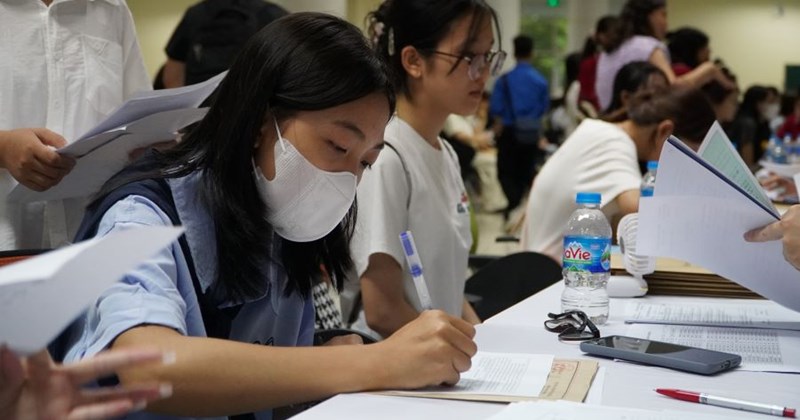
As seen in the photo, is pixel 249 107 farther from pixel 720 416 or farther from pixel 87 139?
pixel 720 416

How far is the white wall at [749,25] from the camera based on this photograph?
45.3ft

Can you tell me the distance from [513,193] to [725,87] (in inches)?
117

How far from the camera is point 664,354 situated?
4.50ft

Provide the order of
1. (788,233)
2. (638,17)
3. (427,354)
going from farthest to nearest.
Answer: (638,17), (788,233), (427,354)

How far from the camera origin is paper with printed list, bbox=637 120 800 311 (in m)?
1.50

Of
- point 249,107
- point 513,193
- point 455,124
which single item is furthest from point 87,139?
point 455,124

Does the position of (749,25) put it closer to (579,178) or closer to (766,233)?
(579,178)

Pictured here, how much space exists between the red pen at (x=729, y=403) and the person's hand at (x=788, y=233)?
1.45ft

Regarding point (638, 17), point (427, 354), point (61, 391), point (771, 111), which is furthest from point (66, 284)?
point (771, 111)

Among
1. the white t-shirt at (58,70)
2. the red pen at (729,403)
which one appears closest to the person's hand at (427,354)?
the red pen at (729,403)

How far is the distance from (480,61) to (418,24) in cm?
17

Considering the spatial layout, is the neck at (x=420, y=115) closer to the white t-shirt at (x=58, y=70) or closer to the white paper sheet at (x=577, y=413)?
the white t-shirt at (x=58, y=70)

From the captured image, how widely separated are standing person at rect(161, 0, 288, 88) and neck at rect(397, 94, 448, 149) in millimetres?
1281

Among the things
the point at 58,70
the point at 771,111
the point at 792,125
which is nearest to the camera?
the point at 58,70
